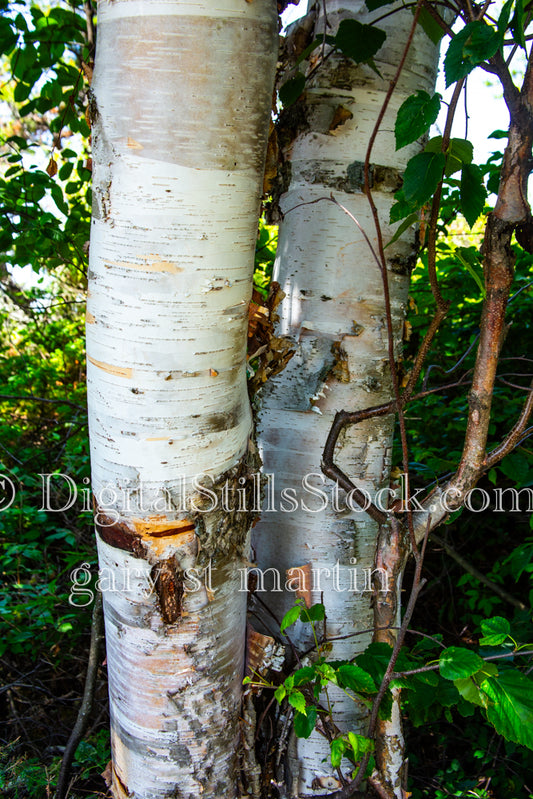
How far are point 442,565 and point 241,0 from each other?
7.40 feet

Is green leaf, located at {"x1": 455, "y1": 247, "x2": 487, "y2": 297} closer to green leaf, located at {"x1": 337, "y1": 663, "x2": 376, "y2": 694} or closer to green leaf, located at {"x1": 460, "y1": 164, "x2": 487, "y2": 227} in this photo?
green leaf, located at {"x1": 460, "y1": 164, "x2": 487, "y2": 227}

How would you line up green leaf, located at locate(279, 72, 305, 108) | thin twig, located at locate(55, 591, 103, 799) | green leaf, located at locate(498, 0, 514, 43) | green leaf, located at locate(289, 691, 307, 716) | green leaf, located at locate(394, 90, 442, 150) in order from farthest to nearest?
thin twig, located at locate(55, 591, 103, 799), green leaf, located at locate(279, 72, 305, 108), green leaf, located at locate(289, 691, 307, 716), green leaf, located at locate(394, 90, 442, 150), green leaf, located at locate(498, 0, 514, 43)

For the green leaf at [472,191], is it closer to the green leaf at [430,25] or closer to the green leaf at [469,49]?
the green leaf at [469,49]

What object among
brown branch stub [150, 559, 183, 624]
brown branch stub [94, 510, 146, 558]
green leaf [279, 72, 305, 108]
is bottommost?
brown branch stub [150, 559, 183, 624]

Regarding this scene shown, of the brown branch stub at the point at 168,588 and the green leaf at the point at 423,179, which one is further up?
the green leaf at the point at 423,179

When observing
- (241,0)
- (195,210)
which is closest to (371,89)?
(241,0)

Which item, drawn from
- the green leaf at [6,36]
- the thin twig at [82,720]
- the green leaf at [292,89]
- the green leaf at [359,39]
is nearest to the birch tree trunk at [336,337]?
the green leaf at [292,89]

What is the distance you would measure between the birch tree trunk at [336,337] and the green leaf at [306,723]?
249 millimetres

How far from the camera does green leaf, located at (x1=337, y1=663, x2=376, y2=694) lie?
959 mm

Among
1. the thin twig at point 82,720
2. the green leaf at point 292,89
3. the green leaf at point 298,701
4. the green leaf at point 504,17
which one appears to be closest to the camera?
the green leaf at point 504,17

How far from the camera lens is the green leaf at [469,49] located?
75 centimetres

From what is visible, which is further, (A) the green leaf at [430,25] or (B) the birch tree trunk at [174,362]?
(A) the green leaf at [430,25]

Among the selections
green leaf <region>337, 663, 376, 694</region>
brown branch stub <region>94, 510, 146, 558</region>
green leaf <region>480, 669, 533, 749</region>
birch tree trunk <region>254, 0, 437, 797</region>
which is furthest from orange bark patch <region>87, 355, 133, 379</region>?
green leaf <region>480, 669, 533, 749</region>

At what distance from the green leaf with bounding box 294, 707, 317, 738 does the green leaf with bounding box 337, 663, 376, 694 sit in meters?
0.08
